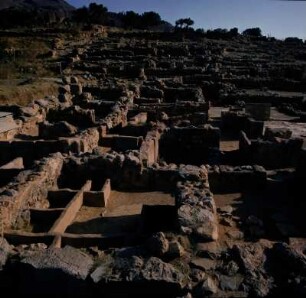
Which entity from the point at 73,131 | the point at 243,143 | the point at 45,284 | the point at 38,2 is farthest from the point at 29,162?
the point at 38,2

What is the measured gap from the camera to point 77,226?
9930 millimetres

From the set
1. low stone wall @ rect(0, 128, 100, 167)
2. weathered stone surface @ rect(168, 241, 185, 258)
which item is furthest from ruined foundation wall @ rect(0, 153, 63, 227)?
weathered stone surface @ rect(168, 241, 185, 258)

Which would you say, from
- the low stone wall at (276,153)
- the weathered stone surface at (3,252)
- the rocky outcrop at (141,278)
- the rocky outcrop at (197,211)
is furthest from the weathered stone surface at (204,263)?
the low stone wall at (276,153)

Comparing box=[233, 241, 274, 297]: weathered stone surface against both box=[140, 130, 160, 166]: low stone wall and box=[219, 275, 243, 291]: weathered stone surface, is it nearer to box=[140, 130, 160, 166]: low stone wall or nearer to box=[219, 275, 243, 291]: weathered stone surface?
box=[219, 275, 243, 291]: weathered stone surface

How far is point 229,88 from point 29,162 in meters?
18.4

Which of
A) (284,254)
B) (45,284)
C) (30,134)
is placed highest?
(284,254)

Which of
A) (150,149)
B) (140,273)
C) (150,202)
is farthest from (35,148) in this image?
(140,273)

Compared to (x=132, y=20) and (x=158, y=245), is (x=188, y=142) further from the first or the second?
(x=132, y=20)

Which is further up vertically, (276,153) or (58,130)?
(276,153)

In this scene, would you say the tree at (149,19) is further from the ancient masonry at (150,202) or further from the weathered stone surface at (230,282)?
the weathered stone surface at (230,282)

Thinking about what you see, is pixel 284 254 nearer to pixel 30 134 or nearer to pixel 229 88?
pixel 30 134

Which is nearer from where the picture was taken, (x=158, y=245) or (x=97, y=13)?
(x=158, y=245)

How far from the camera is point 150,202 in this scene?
11.1 m

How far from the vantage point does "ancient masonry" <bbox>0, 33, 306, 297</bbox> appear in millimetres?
6426
